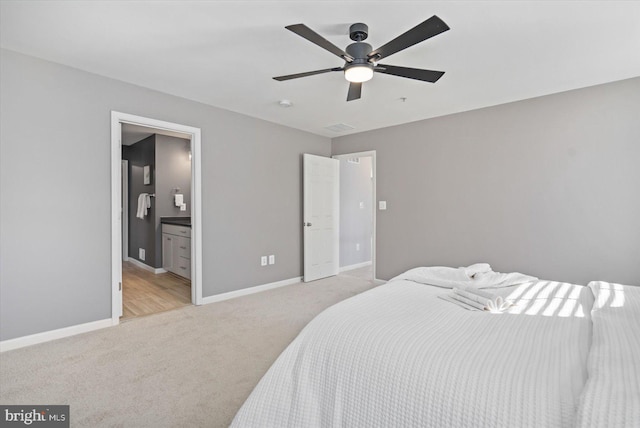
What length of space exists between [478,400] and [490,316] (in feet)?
2.16

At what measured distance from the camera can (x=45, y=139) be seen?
2.61 meters

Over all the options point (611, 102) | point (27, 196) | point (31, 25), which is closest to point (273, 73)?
point (31, 25)

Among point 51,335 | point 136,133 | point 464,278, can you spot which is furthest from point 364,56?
point 136,133

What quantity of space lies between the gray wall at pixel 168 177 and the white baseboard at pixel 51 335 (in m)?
2.46

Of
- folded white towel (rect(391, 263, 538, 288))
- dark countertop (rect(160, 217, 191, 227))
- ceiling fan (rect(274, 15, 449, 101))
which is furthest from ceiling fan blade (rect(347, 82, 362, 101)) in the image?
dark countertop (rect(160, 217, 191, 227))

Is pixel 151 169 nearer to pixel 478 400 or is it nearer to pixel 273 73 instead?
pixel 273 73

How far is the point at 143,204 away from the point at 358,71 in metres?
4.82

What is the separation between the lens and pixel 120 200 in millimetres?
3025

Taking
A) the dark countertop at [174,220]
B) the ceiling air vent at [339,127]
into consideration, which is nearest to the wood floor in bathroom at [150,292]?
the dark countertop at [174,220]

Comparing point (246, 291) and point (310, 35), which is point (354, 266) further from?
point (310, 35)

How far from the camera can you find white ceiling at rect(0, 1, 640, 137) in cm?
193

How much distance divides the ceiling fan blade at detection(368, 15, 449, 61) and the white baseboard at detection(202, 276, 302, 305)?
314 cm

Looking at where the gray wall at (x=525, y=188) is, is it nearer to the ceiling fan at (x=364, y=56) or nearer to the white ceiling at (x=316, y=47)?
the white ceiling at (x=316, y=47)

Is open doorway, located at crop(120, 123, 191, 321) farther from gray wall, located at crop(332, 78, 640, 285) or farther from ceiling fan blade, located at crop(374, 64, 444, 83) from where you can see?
ceiling fan blade, located at crop(374, 64, 444, 83)
